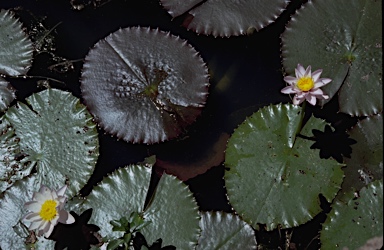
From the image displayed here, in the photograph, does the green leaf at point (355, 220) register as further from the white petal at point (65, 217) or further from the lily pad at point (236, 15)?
the white petal at point (65, 217)

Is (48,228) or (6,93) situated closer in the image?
(48,228)

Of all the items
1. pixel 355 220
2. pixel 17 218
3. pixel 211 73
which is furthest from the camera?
pixel 211 73

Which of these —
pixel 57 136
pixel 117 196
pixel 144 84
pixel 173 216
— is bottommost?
pixel 173 216

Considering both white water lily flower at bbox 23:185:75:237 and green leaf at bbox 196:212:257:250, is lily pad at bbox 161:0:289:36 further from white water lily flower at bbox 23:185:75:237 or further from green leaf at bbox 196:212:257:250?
white water lily flower at bbox 23:185:75:237

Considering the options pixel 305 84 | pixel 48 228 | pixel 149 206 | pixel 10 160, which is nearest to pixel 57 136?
pixel 10 160

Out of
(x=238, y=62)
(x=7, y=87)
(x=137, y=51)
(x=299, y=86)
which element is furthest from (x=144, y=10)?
(x=299, y=86)

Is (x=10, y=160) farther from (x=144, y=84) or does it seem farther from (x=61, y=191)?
(x=144, y=84)

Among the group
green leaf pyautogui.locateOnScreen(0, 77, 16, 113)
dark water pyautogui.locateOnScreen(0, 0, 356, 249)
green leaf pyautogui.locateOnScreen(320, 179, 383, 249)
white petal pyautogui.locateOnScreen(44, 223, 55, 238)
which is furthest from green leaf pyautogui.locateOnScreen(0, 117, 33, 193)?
green leaf pyautogui.locateOnScreen(320, 179, 383, 249)

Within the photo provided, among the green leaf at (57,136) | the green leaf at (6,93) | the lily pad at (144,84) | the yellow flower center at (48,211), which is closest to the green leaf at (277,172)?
the lily pad at (144,84)
